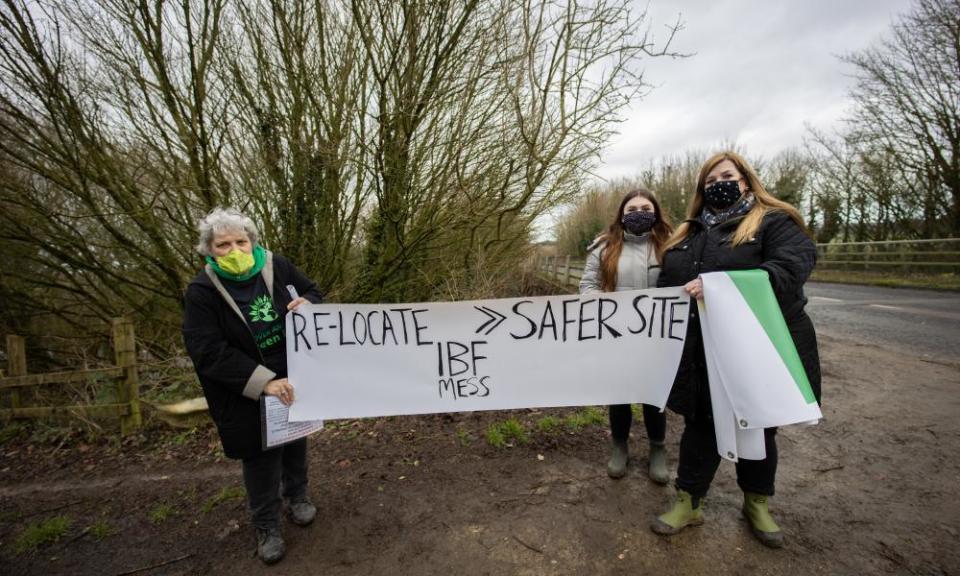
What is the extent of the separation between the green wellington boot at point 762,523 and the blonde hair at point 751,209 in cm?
139

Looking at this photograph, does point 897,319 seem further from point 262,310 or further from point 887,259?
point 262,310

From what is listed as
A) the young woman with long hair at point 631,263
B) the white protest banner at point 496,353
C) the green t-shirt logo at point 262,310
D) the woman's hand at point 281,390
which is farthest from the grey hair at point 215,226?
the young woman with long hair at point 631,263

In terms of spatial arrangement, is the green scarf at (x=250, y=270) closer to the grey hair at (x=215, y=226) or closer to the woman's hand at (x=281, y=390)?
the grey hair at (x=215, y=226)

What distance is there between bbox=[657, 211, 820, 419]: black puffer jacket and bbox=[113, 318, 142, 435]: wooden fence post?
490 cm

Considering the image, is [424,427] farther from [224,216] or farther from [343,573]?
[224,216]

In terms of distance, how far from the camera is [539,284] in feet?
33.0

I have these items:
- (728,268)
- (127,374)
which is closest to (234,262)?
(728,268)

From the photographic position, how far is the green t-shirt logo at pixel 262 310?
2.14m

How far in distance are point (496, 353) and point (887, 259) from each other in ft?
60.5

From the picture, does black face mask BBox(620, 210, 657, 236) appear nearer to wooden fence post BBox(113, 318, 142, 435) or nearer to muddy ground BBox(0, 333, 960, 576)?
muddy ground BBox(0, 333, 960, 576)

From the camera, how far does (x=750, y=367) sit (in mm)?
1957

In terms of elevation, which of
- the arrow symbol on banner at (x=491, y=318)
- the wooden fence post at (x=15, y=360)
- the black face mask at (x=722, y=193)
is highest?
the black face mask at (x=722, y=193)

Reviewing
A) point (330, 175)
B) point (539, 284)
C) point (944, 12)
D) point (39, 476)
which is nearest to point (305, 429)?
point (39, 476)

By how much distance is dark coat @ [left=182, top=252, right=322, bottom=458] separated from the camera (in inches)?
77.0
